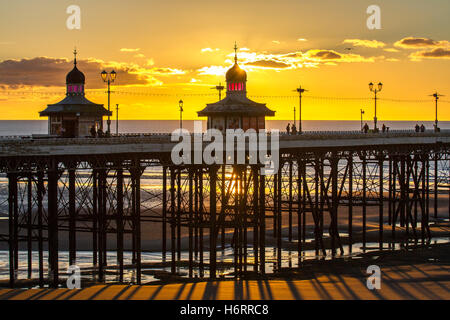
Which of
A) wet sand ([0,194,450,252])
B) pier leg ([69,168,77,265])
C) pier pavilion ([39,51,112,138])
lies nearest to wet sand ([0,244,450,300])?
pier leg ([69,168,77,265])

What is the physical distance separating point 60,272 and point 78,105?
415 inches

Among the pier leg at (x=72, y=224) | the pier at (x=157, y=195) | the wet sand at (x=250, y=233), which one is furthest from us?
the wet sand at (x=250, y=233)

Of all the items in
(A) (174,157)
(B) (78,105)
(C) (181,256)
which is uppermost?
(B) (78,105)

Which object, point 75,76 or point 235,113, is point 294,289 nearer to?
point 235,113

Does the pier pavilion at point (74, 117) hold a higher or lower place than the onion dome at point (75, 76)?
lower

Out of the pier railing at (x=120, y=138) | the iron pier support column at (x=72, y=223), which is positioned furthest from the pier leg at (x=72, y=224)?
the pier railing at (x=120, y=138)

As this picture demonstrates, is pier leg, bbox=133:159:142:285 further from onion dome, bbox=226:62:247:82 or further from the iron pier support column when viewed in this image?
onion dome, bbox=226:62:247:82

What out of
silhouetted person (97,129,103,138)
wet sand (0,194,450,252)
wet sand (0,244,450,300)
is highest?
silhouetted person (97,129,103,138)

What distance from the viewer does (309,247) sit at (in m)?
58.2

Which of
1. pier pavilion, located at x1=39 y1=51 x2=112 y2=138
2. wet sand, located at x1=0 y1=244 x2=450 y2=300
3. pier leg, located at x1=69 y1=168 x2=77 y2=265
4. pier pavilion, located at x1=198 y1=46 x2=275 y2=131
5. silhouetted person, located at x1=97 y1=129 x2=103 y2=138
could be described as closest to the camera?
→ wet sand, located at x1=0 y1=244 x2=450 y2=300

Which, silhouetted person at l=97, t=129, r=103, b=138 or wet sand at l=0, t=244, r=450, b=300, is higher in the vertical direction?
silhouetted person at l=97, t=129, r=103, b=138

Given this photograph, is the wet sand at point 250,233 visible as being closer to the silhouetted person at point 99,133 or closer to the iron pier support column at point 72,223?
the iron pier support column at point 72,223
